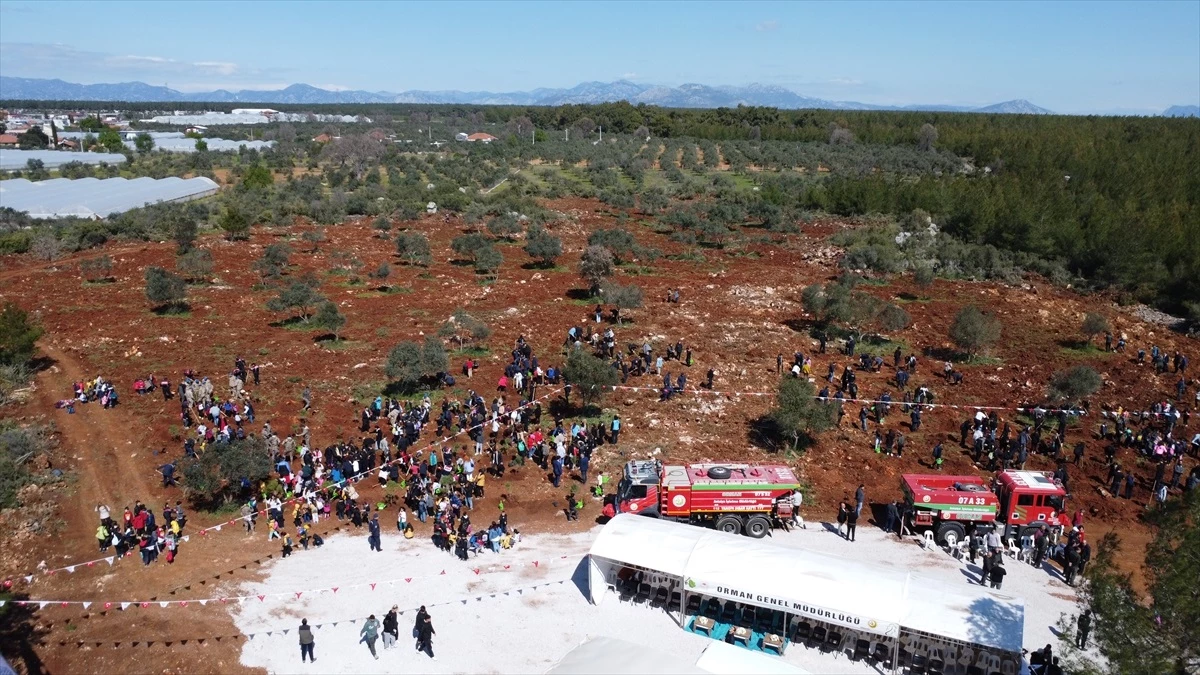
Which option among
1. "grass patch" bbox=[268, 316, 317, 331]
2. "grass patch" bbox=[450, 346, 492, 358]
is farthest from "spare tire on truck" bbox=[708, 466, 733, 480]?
"grass patch" bbox=[268, 316, 317, 331]

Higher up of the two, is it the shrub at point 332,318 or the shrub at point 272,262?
the shrub at point 272,262

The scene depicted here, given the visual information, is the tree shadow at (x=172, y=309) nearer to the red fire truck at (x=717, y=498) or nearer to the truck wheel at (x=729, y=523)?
the red fire truck at (x=717, y=498)

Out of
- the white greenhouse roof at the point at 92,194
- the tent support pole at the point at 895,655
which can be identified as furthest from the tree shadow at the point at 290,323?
the white greenhouse roof at the point at 92,194

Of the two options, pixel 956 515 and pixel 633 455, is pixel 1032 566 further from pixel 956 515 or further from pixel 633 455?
pixel 633 455

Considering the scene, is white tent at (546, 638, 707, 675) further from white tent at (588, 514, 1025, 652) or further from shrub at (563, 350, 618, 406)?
shrub at (563, 350, 618, 406)

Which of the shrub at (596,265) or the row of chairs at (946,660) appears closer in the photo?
the row of chairs at (946,660)

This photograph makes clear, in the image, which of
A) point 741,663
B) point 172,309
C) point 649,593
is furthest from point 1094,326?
point 172,309

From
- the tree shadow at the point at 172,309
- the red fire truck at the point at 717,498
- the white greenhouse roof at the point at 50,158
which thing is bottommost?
the red fire truck at the point at 717,498
